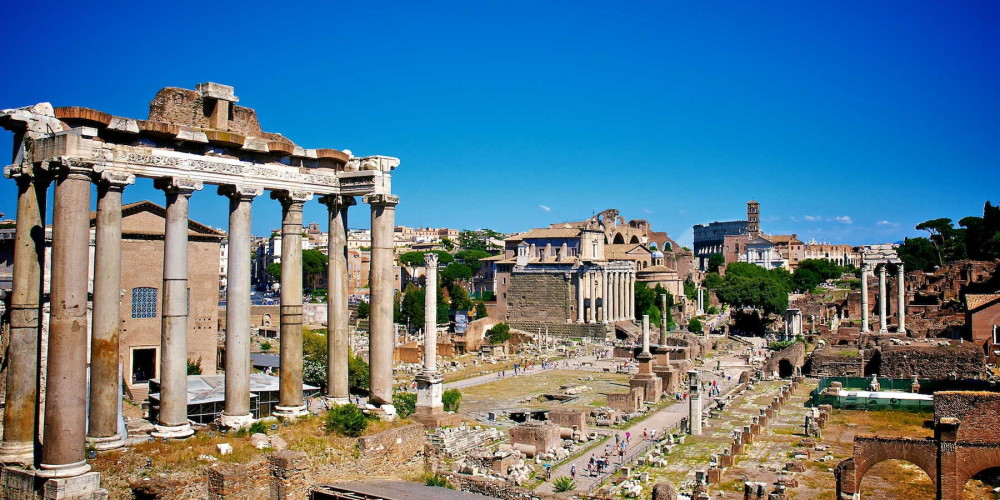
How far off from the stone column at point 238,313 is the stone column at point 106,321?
6.80 feet

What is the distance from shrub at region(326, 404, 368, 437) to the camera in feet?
50.2

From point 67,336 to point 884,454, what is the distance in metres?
15.9

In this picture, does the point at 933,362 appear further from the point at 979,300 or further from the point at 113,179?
the point at 113,179

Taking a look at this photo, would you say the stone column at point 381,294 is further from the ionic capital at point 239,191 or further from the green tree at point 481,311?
the green tree at point 481,311

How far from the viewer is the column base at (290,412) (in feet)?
52.2

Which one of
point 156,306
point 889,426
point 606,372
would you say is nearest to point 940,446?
point 889,426

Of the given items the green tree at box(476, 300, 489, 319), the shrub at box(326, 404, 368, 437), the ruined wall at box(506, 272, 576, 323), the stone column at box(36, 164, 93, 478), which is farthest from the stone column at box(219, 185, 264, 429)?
the green tree at box(476, 300, 489, 319)

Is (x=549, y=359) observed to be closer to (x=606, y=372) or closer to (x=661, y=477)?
(x=606, y=372)

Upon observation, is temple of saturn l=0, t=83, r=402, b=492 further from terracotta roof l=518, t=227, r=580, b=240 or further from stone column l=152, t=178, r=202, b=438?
terracotta roof l=518, t=227, r=580, b=240

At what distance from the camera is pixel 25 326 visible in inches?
516

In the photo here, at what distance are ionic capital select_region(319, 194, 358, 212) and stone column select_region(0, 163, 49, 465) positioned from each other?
530 centimetres

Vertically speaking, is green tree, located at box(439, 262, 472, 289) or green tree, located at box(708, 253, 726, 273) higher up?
green tree, located at box(708, 253, 726, 273)

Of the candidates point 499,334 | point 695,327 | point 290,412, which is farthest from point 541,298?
point 290,412

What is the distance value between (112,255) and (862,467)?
15.6m
